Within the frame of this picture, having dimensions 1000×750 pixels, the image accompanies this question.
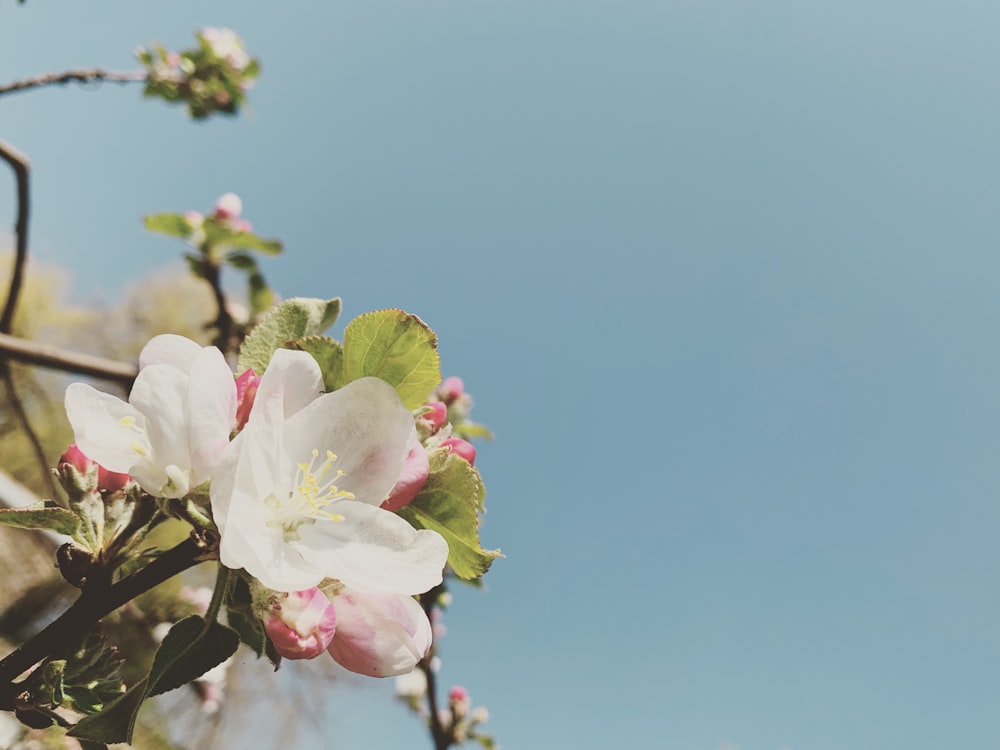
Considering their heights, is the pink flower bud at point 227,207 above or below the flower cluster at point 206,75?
below

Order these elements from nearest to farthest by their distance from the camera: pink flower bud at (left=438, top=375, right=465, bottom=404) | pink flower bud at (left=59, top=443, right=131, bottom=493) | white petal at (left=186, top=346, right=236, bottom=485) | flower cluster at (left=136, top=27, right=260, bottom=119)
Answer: white petal at (left=186, top=346, right=236, bottom=485) < pink flower bud at (left=59, top=443, right=131, bottom=493) < pink flower bud at (left=438, top=375, right=465, bottom=404) < flower cluster at (left=136, top=27, right=260, bottom=119)

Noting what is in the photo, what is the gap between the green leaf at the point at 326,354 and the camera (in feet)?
2.34

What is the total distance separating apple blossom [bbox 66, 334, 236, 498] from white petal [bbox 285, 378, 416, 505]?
72 millimetres

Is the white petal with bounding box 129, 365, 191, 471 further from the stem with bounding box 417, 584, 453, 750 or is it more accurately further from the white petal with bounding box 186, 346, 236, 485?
the stem with bounding box 417, 584, 453, 750

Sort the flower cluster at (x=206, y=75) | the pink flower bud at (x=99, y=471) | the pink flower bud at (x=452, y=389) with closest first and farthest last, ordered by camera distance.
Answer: the pink flower bud at (x=99, y=471), the pink flower bud at (x=452, y=389), the flower cluster at (x=206, y=75)

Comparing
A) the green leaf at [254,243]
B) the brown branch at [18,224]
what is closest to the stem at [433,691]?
the green leaf at [254,243]

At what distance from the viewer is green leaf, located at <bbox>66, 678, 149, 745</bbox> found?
1.94 ft

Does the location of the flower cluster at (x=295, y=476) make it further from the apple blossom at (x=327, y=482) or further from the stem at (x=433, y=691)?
the stem at (x=433, y=691)

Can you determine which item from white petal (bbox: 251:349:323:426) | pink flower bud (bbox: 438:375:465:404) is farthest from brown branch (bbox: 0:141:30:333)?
white petal (bbox: 251:349:323:426)

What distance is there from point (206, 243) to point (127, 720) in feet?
7.79

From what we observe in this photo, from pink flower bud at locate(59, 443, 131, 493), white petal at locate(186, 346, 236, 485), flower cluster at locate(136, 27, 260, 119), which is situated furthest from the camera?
flower cluster at locate(136, 27, 260, 119)

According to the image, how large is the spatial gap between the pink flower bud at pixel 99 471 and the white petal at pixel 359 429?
199 mm

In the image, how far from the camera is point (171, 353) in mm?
652

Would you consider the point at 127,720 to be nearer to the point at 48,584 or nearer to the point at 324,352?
the point at 324,352
